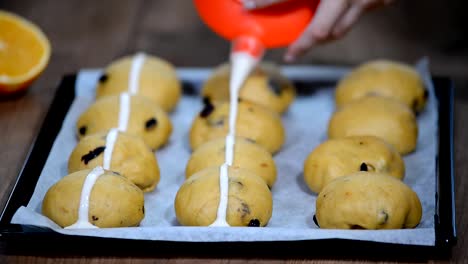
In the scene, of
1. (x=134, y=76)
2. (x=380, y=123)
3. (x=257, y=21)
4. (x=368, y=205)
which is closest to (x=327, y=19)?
(x=257, y=21)

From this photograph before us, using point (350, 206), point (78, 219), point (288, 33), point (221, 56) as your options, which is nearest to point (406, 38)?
point (221, 56)

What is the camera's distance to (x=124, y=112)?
1.83 m

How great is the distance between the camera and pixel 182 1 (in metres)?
2.55

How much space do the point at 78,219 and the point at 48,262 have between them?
0.10m

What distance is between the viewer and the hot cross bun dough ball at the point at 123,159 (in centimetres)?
163

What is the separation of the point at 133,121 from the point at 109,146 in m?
0.20

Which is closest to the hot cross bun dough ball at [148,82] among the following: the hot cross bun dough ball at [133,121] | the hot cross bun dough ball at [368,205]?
the hot cross bun dough ball at [133,121]

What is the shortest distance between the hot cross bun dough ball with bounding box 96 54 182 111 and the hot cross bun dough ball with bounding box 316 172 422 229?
0.66m

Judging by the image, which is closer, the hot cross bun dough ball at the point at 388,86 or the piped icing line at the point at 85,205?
the piped icing line at the point at 85,205

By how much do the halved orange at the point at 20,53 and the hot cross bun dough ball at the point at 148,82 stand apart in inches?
6.6

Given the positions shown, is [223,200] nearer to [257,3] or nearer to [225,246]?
[225,246]

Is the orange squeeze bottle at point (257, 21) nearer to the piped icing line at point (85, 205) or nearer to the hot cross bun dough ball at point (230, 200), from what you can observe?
the hot cross bun dough ball at point (230, 200)

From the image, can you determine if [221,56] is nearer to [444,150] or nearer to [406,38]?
[406,38]

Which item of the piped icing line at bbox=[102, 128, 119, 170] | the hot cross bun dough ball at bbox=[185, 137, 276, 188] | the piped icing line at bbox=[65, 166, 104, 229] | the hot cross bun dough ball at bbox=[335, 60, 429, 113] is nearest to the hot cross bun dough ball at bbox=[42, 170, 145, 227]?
the piped icing line at bbox=[65, 166, 104, 229]
